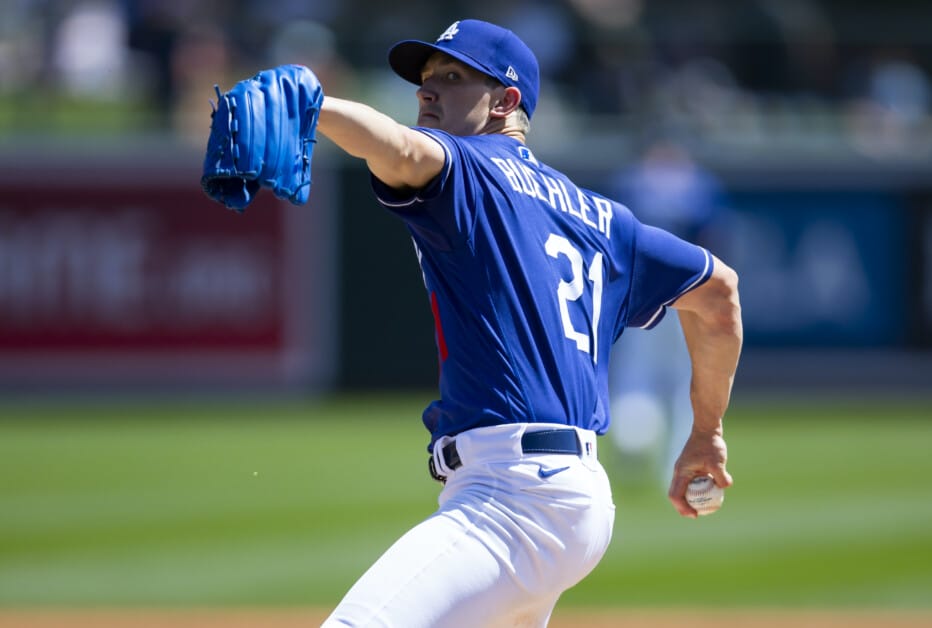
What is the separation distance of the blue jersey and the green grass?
431cm

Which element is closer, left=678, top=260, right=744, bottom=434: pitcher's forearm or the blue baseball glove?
the blue baseball glove

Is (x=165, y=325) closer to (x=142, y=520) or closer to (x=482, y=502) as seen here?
(x=142, y=520)

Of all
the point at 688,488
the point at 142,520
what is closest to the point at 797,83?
the point at 142,520

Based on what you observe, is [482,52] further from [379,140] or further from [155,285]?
[155,285]

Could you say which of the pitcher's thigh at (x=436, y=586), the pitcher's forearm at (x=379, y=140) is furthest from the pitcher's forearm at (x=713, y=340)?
the pitcher's forearm at (x=379, y=140)

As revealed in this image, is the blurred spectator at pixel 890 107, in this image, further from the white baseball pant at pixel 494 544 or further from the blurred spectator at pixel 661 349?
the white baseball pant at pixel 494 544

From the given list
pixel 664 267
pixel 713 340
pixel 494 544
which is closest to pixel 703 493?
pixel 713 340

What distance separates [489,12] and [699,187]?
7.81 metres

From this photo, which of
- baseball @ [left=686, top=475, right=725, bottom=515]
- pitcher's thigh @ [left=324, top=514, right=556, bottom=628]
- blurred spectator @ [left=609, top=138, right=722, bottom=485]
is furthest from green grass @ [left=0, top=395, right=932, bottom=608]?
pitcher's thigh @ [left=324, top=514, right=556, bottom=628]

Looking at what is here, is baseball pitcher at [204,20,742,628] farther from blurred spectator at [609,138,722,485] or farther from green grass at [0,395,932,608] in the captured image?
blurred spectator at [609,138,722,485]

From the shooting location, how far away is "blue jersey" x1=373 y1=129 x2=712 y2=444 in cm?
318

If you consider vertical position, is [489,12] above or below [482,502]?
above

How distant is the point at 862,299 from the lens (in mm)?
15648

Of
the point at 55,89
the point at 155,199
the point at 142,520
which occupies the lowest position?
the point at 142,520
